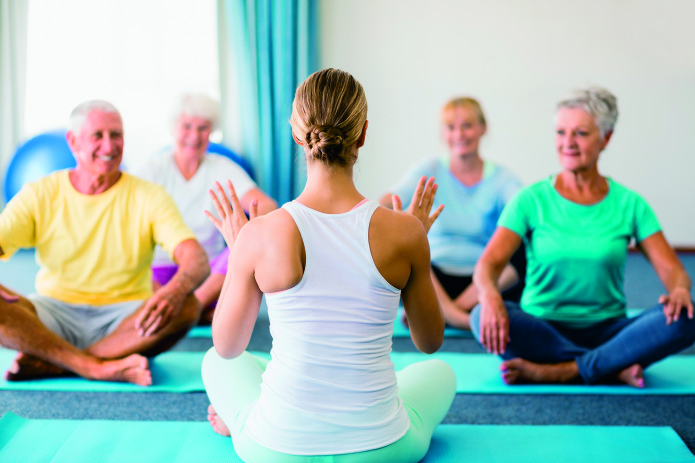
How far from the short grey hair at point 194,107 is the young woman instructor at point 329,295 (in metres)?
1.92

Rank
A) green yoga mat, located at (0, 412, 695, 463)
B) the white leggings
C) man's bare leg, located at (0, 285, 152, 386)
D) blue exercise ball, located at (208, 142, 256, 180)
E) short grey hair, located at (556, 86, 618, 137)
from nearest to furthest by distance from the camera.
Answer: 1. the white leggings
2. green yoga mat, located at (0, 412, 695, 463)
3. man's bare leg, located at (0, 285, 152, 386)
4. short grey hair, located at (556, 86, 618, 137)
5. blue exercise ball, located at (208, 142, 256, 180)

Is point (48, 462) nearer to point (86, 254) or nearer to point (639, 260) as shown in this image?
point (86, 254)

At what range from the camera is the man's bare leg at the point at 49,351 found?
7.14ft

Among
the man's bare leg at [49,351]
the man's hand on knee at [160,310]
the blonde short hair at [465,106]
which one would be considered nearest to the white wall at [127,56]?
the blonde short hair at [465,106]

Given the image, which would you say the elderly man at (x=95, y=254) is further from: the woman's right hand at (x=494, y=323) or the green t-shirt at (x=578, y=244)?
the green t-shirt at (x=578, y=244)

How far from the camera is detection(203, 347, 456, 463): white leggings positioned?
4.67 feet

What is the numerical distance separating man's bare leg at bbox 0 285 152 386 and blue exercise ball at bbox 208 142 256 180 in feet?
7.30

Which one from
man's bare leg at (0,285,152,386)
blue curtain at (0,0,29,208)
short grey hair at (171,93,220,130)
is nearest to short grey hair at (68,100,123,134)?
man's bare leg at (0,285,152,386)

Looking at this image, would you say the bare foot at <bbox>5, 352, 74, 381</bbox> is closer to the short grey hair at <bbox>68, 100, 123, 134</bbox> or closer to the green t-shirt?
the short grey hair at <bbox>68, 100, 123, 134</bbox>

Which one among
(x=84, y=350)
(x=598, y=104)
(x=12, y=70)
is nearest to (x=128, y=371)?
(x=84, y=350)

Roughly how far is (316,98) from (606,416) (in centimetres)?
145

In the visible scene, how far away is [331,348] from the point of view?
133 centimetres

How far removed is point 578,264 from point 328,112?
1419 millimetres

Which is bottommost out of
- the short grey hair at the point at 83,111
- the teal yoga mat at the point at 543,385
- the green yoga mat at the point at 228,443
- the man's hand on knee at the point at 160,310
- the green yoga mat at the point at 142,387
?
the teal yoga mat at the point at 543,385
